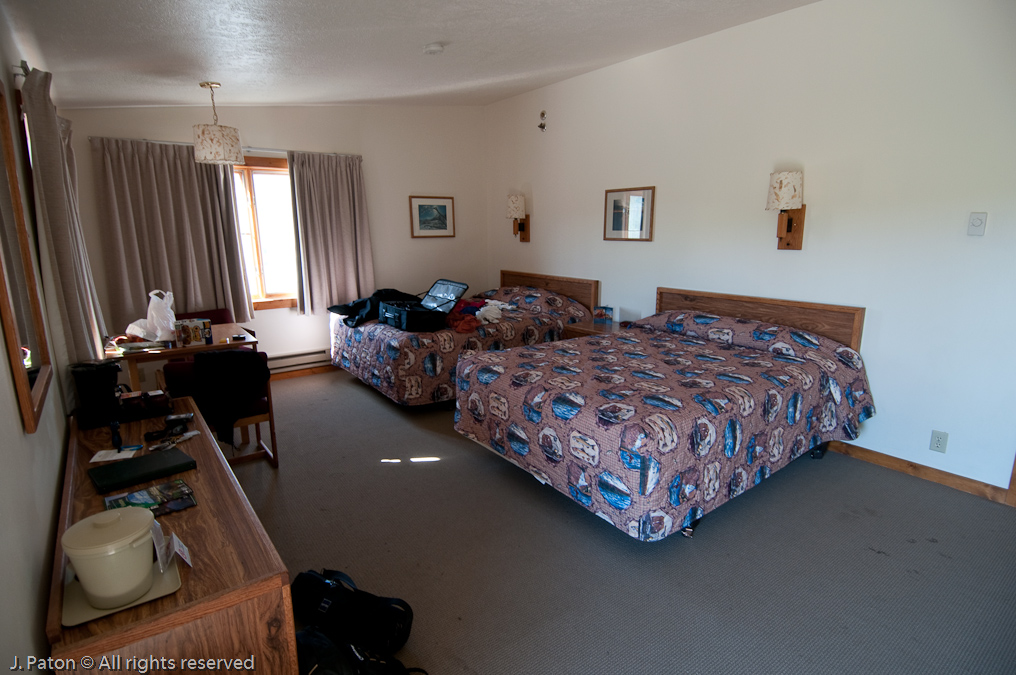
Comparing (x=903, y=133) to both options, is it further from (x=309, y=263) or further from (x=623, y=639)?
(x=309, y=263)

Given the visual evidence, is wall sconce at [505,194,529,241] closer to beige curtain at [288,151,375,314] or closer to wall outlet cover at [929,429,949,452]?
beige curtain at [288,151,375,314]

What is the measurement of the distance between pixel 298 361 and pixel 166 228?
161 centimetres

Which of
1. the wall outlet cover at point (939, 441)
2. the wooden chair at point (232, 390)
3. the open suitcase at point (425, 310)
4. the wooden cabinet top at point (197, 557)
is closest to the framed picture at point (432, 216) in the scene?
the open suitcase at point (425, 310)

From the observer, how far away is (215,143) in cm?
336

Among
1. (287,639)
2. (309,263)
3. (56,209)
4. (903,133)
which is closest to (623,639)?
(287,639)

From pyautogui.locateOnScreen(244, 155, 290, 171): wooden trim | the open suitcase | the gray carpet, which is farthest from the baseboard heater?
the gray carpet

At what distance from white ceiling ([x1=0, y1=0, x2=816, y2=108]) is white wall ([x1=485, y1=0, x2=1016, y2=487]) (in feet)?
1.19

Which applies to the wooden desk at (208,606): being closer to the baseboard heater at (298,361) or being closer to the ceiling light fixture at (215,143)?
the ceiling light fixture at (215,143)

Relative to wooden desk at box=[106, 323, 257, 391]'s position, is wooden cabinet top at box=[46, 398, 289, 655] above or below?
below

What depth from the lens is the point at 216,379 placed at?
2879 mm

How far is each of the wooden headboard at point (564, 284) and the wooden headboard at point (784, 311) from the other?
754 mm

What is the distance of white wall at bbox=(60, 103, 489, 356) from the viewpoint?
4117 millimetres

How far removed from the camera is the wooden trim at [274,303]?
16.0 ft

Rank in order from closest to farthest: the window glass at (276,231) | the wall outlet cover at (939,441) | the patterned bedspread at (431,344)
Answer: the wall outlet cover at (939,441) < the patterned bedspread at (431,344) < the window glass at (276,231)
